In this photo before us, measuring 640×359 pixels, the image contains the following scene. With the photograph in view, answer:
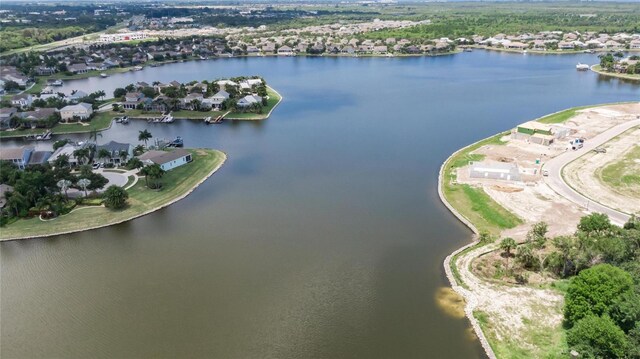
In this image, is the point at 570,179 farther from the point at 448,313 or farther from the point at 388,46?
the point at 388,46

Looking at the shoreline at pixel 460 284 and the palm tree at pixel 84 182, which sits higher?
the palm tree at pixel 84 182

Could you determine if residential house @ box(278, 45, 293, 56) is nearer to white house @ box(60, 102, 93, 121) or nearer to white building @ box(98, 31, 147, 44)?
white building @ box(98, 31, 147, 44)

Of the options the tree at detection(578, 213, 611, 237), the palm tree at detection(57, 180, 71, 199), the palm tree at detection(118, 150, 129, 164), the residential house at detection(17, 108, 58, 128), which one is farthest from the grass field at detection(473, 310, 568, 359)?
the residential house at detection(17, 108, 58, 128)

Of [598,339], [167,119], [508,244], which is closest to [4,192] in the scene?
[167,119]

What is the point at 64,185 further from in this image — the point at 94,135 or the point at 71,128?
the point at 71,128

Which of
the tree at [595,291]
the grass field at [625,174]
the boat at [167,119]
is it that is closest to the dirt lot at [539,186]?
the grass field at [625,174]

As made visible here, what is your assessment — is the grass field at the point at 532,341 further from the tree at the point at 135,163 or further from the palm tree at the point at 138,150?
the palm tree at the point at 138,150
